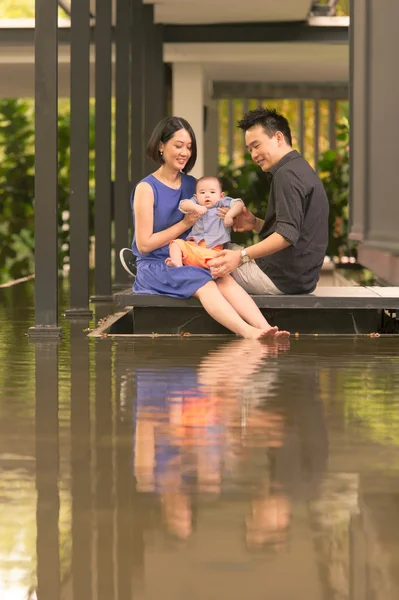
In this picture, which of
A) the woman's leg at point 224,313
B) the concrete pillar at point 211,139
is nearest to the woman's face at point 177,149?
the woman's leg at point 224,313

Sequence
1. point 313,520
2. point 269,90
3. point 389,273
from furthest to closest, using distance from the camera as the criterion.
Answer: point 269,90, point 389,273, point 313,520

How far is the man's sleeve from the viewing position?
8.19 metres

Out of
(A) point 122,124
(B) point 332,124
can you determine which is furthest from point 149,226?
(B) point 332,124

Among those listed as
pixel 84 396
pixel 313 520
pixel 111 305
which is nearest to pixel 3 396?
pixel 84 396

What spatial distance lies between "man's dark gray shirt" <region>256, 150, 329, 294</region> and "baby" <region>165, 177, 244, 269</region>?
0.26 metres

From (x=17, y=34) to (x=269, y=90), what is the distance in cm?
492

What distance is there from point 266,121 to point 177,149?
1.96ft

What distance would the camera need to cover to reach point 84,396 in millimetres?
5676

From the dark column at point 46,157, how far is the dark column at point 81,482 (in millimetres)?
1487

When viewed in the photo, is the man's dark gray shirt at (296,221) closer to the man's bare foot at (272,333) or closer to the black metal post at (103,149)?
the man's bare foot at (272,333)

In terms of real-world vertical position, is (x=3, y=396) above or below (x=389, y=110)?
below

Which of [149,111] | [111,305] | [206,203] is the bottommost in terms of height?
[111,305]

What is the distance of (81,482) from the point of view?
3857 mm

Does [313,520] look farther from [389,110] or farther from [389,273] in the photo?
[389,110]
